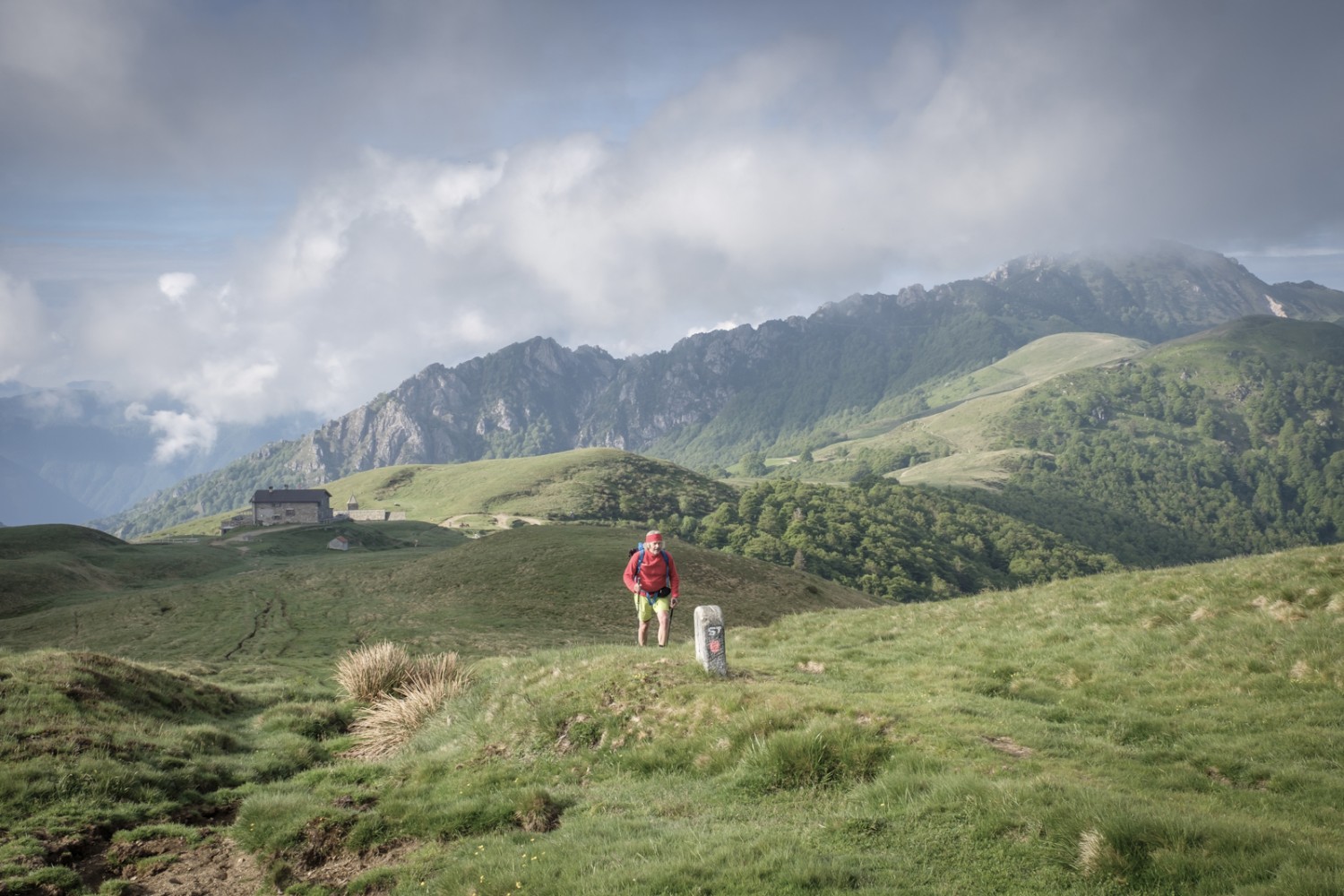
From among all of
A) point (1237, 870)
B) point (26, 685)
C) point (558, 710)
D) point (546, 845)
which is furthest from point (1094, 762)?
point (26, 685)

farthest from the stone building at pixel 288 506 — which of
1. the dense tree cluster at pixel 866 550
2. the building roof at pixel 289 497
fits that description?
the dense tree cluster at pixel 866 550

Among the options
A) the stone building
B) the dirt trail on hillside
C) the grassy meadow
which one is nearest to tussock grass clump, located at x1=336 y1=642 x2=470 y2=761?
the grassy meadow

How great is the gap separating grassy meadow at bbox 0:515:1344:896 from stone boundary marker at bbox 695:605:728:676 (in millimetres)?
607

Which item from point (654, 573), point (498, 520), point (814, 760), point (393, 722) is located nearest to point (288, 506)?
point (498, 520)

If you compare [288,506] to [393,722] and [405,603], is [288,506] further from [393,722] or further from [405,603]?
[393,722]

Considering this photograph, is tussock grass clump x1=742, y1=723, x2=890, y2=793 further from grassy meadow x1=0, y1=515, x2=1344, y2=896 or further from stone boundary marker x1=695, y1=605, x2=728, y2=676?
stone boundary marker x1=695, y1=605, x2=728, y2=676

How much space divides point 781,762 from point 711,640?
13.4 feet

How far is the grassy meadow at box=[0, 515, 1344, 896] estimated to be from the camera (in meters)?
6.71

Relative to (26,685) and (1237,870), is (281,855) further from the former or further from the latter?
(1237,870)

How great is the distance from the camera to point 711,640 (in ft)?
44.4

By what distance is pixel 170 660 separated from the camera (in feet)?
95.3

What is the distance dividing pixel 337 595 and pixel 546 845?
47.4 m

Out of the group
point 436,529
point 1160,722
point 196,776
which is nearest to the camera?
point 1160,722

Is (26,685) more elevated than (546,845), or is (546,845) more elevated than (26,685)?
(26,685)
